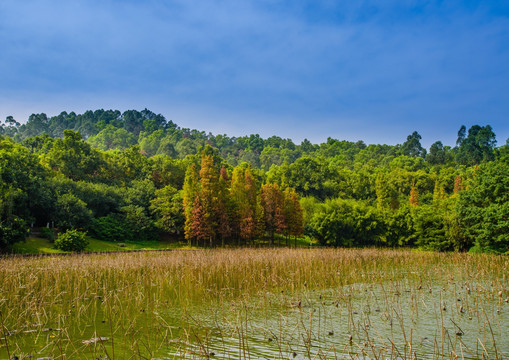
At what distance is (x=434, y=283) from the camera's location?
1186 cm

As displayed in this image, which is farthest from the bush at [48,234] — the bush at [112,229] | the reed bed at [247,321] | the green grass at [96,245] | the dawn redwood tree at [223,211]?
the reed bed at [247,321]

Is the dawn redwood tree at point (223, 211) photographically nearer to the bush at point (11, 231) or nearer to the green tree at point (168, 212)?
the green tree at point (168, 212)

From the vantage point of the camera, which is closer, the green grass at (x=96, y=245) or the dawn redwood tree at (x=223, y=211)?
the green grass at (x=96, y=245)

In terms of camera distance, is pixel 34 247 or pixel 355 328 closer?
pixel 355 328

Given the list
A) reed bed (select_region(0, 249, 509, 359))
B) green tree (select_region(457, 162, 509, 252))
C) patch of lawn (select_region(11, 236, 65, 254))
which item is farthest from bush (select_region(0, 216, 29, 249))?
green tree (select_region(457, 162, 509, 252))

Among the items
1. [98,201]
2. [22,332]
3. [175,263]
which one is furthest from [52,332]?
[98,201]

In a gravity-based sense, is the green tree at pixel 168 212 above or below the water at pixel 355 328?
above

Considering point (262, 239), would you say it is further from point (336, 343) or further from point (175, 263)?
point (336, 343)

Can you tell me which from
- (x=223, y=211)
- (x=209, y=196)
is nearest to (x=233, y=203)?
(x=223, y=211)

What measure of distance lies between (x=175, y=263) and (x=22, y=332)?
24.9ft

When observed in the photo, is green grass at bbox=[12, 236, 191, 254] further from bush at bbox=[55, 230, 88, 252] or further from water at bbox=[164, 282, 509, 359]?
water at bbox=[164, 282, 509, 359]

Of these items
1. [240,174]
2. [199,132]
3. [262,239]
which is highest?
[199,132]

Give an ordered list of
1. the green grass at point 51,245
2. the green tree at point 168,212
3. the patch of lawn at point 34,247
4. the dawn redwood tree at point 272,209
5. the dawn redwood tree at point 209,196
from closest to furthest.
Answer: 1. the patch of lawn at point 34,247
2. the green grass at point 51,245
3. the dawn redwood tree at point 209,196
4. the green tree at point 168,212
5. the dawn redwood tree at point 272,209

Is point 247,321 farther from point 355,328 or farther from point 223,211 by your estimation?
point 223,211
